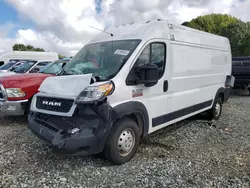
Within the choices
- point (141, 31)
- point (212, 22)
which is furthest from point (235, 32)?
point (141, 31)

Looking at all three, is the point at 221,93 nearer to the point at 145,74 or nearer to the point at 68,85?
the point at 145,74

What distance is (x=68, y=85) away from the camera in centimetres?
355

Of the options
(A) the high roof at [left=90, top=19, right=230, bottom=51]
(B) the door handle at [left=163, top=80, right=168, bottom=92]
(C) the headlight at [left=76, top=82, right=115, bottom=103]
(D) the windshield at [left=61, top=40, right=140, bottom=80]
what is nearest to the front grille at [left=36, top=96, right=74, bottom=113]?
(C) the headlight at [left=76, top=82, right=115, bottom=103]

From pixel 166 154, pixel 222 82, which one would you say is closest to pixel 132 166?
pixel 166 154

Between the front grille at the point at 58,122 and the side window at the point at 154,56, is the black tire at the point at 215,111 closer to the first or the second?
the side window at the point at 154,56

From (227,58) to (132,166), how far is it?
500cm

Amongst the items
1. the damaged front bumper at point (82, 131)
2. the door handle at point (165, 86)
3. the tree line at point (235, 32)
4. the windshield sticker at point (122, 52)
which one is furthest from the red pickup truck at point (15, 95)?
the tree line at point (235, 32)

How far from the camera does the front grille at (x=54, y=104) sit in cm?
343

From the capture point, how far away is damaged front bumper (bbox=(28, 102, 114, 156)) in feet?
10.5

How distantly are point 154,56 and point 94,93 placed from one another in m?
1.51

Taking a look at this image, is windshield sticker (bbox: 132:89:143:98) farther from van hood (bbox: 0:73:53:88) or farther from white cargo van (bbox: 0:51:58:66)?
white cargo van (bbox: 0:51:58:66)

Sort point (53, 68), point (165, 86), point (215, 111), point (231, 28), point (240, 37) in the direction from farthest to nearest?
point (231, 28) → point (240, 37) → point (53, 68) → point (215, 111) → point (165, 86)

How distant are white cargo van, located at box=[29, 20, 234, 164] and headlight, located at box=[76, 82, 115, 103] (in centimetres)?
1

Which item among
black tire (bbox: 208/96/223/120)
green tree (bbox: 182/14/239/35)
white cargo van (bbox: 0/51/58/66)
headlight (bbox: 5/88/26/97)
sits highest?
green tree (bbox: 182/14/239/35)
